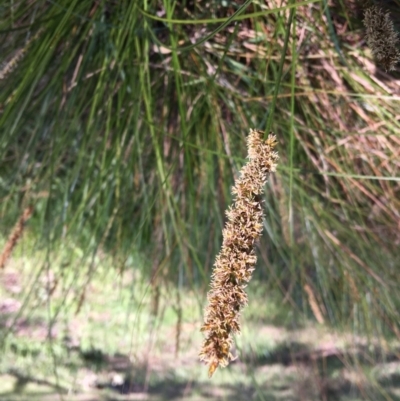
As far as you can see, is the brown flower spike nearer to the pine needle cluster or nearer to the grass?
the pine needle cluster

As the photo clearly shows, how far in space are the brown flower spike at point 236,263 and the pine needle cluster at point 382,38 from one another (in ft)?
0.45

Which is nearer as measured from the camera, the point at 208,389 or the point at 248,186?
the point at 248,186

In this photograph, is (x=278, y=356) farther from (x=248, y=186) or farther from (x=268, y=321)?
(x=248, y=186)

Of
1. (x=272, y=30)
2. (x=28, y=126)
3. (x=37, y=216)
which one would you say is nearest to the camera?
(x=272, y=30)

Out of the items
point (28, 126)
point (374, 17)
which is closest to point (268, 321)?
point (28, 126)

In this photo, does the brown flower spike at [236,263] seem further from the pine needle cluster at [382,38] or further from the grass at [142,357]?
the grass at [142,357]

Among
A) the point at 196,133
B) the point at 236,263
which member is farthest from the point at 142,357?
the point at 236,263

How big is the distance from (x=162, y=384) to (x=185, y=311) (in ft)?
0.52

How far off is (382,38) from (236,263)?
219mm

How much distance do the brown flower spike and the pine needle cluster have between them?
5.4 inches

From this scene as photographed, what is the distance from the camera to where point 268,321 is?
48.4 inches

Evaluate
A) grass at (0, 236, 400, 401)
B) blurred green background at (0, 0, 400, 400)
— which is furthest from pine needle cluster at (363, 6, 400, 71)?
grass at (0, 236, 400, 401)

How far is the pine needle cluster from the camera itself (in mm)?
417

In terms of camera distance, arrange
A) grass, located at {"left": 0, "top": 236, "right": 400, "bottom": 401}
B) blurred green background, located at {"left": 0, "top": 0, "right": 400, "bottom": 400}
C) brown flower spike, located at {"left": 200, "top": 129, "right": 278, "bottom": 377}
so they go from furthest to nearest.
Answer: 1. grass, located at {"left": 0, "top": 236, "right": 400, "bottom": 401}
2. blurred green background, located at {"left": 0, "top": 0, "right": 400, "bottom": 400}
3. brown flower spike, located at {"left": 200, "top": 129, "right": 278, "bottom": 377}
